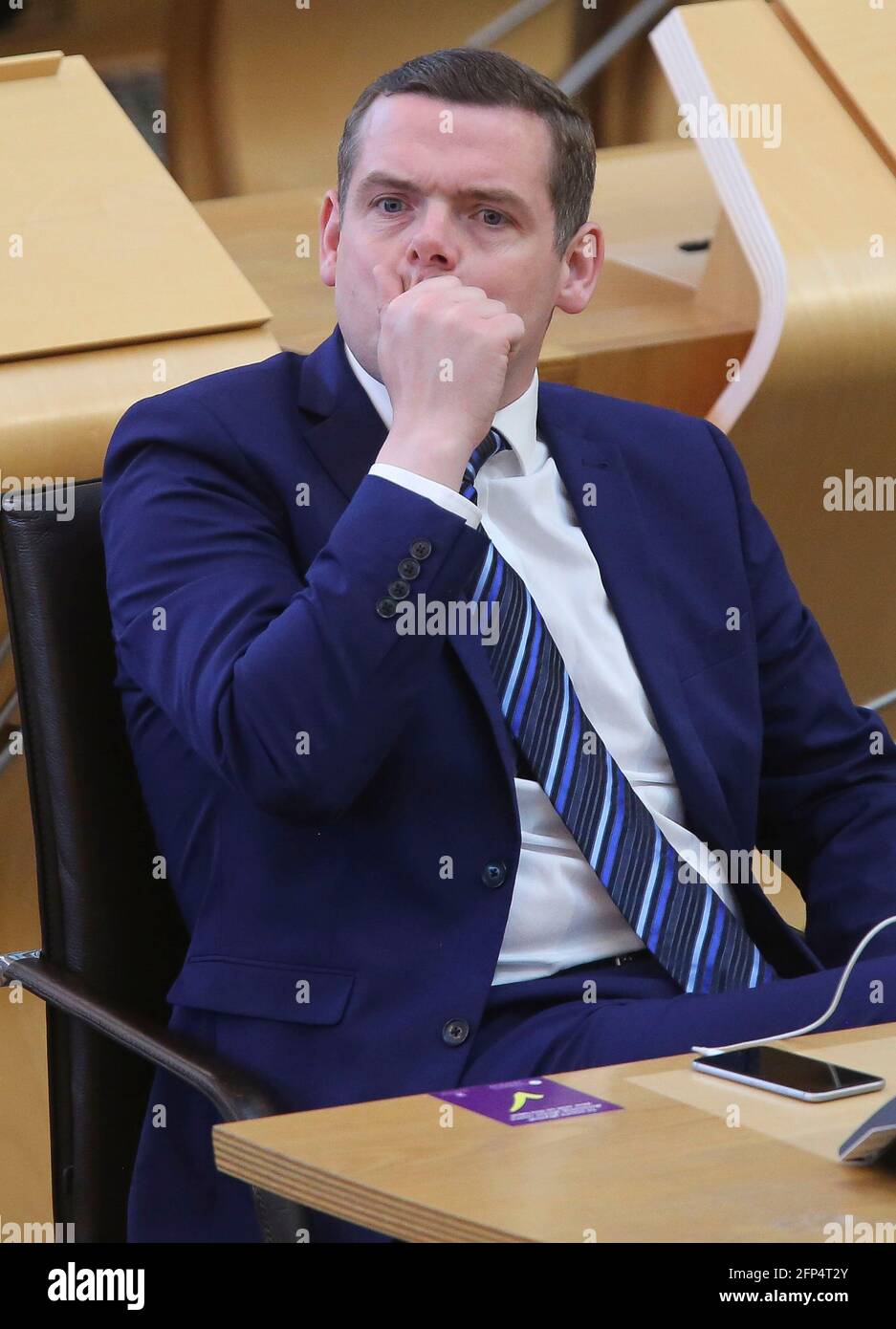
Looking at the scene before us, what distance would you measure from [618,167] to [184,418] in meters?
1.83

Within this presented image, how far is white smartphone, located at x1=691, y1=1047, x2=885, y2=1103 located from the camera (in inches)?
39.8

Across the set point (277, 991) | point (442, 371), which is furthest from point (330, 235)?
point (277, 991)

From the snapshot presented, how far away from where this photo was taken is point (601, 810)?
4.87ft

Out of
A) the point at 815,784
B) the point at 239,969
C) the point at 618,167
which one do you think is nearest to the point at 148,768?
the point at 239,969

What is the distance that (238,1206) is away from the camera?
1419 millimetres

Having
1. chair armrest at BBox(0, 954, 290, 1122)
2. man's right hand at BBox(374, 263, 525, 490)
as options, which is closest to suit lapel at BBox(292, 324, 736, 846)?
man's right hand at BBox(374, 263, 525, 490)

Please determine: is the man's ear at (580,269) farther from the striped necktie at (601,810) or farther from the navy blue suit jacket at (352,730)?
the striped necktie at (601,810)

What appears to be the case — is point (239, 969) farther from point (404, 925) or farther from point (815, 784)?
point (815, 784)

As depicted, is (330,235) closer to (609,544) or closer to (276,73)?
(609,544)

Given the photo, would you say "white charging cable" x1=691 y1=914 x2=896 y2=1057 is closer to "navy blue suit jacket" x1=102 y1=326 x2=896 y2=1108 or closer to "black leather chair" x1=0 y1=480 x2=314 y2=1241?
"navy blue suit jacket" x1=102 y1=326 x2=896 y2=1108

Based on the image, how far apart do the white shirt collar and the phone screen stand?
68 centimetres

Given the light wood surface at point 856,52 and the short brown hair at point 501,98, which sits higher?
the light wood surface at point 856,52

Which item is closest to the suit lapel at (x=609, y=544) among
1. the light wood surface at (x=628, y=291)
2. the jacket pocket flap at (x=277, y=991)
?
the jacket pocket flap at (x=277, y=991)

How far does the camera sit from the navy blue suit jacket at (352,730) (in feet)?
Answer: 4.34
